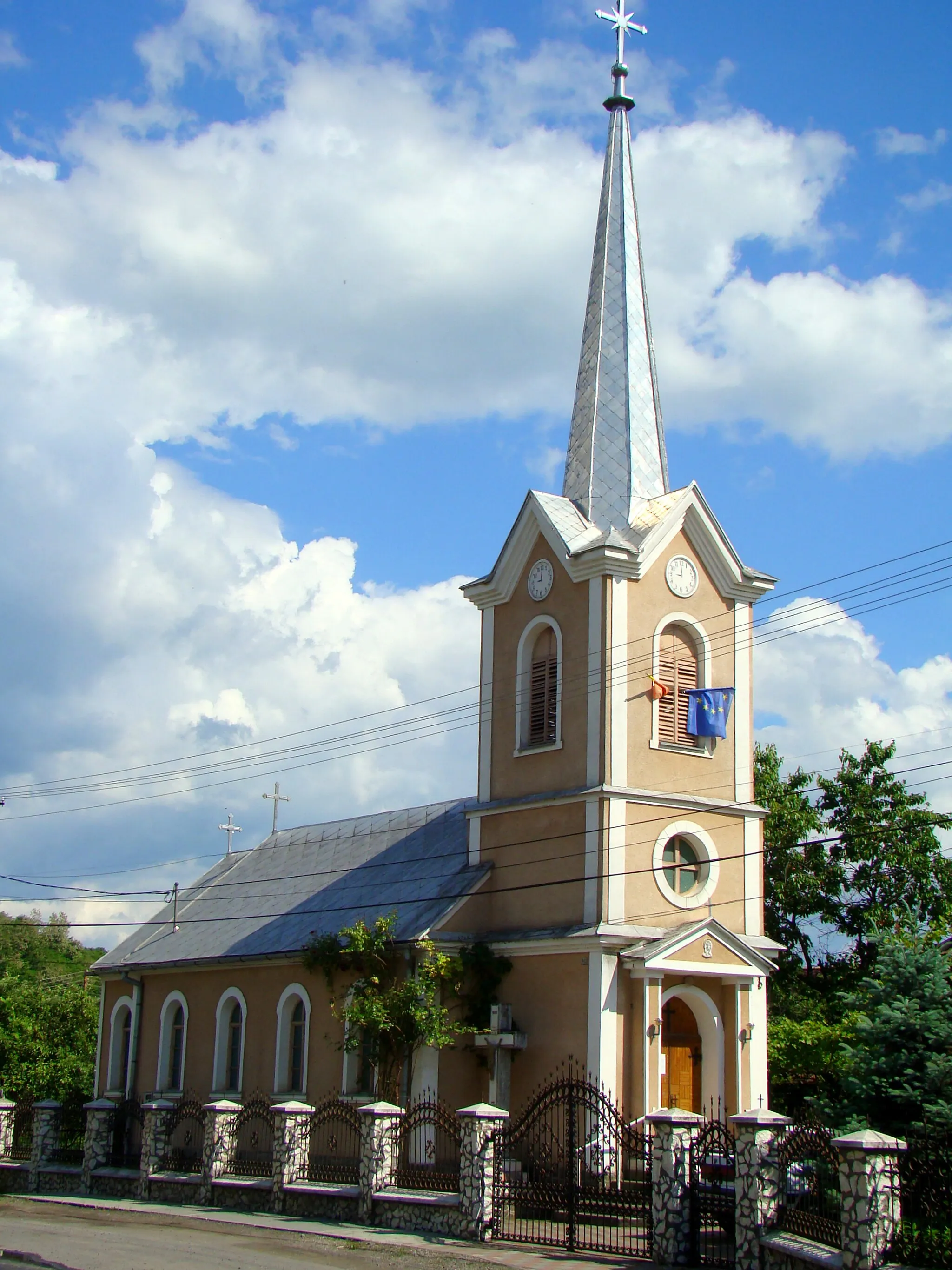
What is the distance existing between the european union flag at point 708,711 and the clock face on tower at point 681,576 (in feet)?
6.52

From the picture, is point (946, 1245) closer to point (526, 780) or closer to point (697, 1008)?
point (697, 1008)

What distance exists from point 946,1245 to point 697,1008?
41.9 ft

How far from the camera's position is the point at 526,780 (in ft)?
91.7

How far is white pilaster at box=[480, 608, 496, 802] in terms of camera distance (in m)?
29.0

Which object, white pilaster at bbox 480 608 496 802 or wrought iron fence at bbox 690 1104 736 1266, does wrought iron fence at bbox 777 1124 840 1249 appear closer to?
wrought iron fence at bbox 690 1104 736 1266

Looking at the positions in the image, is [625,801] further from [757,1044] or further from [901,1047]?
[901,1047]

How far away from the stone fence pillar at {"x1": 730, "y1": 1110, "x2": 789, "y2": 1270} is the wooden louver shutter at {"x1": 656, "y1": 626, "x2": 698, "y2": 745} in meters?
11.4

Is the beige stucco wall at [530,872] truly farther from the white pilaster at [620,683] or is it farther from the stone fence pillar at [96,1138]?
the stone fence pillar at [96,1138]

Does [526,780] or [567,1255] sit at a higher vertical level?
[526,780]

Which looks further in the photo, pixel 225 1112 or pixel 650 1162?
pixel 225 1112

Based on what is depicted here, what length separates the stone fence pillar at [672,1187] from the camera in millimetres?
16969

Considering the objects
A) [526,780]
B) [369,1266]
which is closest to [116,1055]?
[526,780]

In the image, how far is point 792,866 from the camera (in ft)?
126

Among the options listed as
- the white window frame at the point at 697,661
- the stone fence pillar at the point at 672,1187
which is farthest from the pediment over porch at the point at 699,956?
the stone fence pillar at the point at 672,1187
